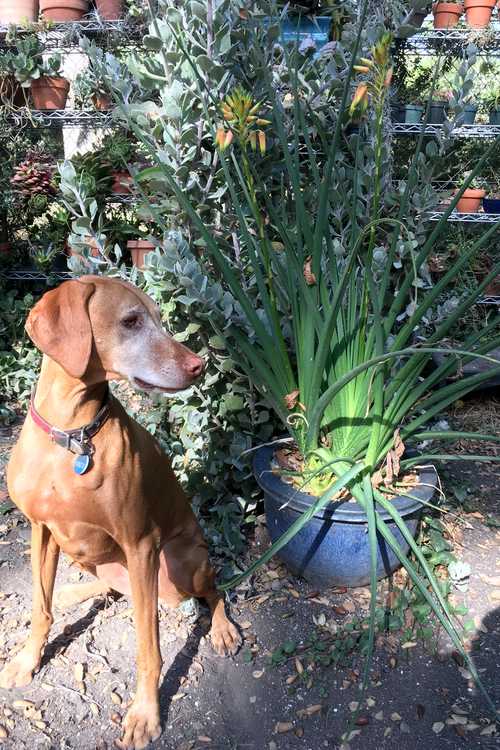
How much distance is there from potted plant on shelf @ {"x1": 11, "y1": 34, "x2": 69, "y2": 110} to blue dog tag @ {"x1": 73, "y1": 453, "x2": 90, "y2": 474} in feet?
12.0

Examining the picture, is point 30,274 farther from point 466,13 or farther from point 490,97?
point 490,97

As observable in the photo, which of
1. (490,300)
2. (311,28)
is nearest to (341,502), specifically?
(311,28)

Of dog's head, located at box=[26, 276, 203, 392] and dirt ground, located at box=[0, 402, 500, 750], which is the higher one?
dog's head, located at box=[26, 276, 203, 392]

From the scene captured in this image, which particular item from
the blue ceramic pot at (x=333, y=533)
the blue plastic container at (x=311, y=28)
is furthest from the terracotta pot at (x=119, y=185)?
the blue ceramic pot at (x=333, y=533)

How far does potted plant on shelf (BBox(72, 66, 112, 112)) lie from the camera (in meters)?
4.30

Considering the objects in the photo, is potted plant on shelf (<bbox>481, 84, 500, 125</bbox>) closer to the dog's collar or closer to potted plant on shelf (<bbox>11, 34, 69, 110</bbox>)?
potted plant on shelf (<bbox>11, 34, 69, 110</bbox>)

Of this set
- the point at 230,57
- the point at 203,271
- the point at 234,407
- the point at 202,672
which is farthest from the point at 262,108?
the point at 202,672

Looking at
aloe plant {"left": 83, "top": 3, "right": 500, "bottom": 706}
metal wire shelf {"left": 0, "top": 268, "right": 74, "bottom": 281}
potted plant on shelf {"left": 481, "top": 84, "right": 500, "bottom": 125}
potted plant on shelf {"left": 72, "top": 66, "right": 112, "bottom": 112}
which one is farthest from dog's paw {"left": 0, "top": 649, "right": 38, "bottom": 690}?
potted plant on shelf {"left": 481, "top": 84, "right": 500, "bottom": 125}

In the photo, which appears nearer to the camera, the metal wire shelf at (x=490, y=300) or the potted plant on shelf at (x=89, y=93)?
the potted plant on shelf at (x=89, y=93)

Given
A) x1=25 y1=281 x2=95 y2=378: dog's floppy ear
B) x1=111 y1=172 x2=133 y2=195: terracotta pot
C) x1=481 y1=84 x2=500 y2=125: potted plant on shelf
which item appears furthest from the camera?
x1=481 y1=84 x2=500 y2=125: potted plant on shelf

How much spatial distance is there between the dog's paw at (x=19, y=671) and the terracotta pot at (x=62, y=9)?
4300 mm

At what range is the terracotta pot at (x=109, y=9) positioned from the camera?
436 centimetres

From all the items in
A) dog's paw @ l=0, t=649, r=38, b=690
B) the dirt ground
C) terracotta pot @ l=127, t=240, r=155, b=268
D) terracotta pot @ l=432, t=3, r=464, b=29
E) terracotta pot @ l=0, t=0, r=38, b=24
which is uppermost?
terracotta pot @ l=432, t=3, r=464, b=29

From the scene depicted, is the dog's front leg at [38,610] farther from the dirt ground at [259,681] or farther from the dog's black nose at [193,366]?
the dog's black nose at [193,366]
